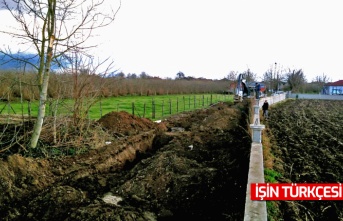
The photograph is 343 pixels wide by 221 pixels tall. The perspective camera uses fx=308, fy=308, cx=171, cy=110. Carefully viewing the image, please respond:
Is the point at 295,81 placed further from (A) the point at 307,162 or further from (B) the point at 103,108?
(A) the point at 307,162

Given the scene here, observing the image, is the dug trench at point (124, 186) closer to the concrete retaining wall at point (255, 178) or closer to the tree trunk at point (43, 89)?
the concrete retaining wall at point (255, 178)

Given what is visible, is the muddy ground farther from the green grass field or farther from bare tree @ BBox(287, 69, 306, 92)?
bare tree @ BBox(287, 69, 306, 92)

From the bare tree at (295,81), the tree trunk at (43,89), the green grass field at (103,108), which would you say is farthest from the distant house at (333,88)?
the tree trunk at (43,89)

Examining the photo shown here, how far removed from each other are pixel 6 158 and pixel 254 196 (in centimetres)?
498

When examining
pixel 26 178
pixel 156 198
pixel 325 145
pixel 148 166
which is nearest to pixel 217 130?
pixel 325 145

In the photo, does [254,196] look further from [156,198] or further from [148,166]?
[148,166]

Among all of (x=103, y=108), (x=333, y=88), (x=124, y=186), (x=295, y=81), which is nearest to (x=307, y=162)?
(x=124, y=186)

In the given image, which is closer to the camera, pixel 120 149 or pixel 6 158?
pixel 6 158

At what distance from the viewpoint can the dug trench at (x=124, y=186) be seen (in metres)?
5.11

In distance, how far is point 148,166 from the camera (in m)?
7.16

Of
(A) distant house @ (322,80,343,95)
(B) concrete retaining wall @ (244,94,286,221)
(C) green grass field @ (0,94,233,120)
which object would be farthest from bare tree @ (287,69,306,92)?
(B) concrete retaining wall @ (244,94,286,221)

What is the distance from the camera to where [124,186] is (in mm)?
6055

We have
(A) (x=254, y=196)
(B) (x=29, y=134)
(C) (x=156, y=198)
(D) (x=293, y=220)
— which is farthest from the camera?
(B) (x=29, y=134)

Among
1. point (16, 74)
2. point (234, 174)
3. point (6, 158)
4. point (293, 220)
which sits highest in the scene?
point (16, 74)
